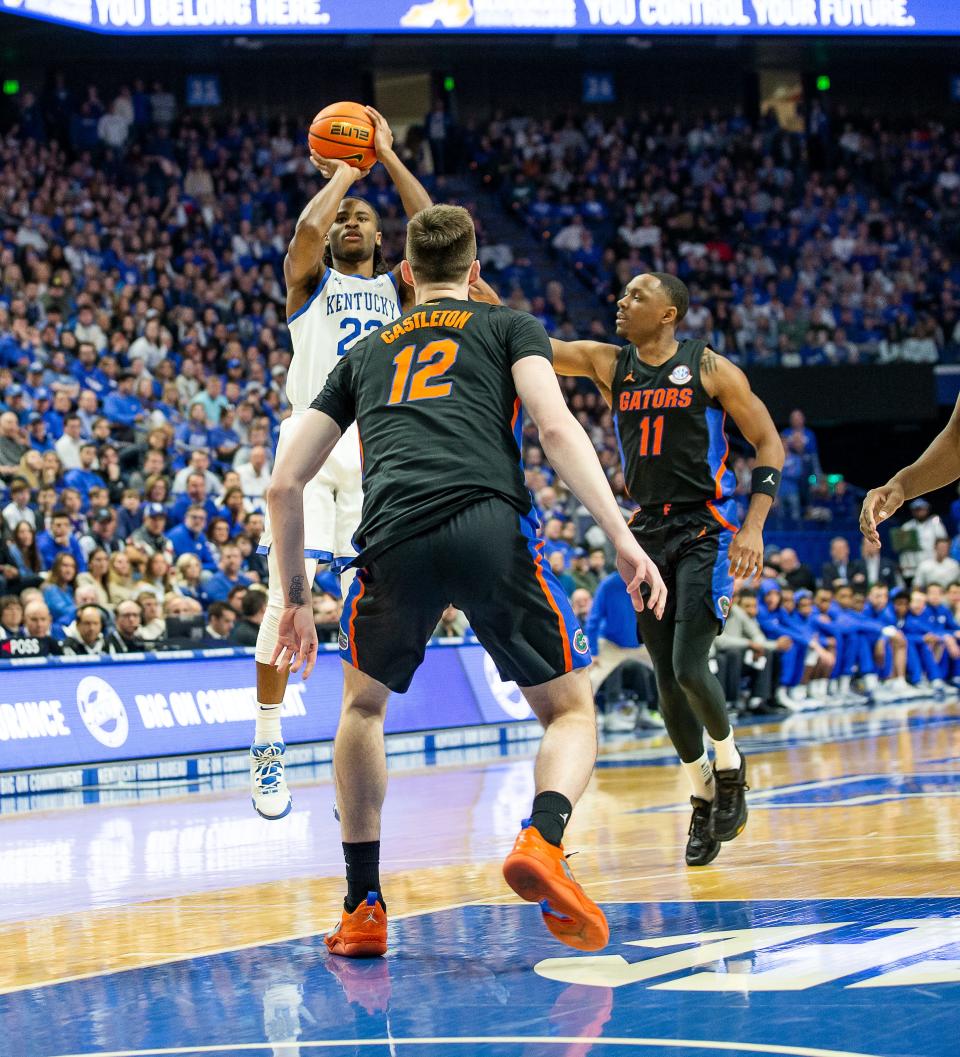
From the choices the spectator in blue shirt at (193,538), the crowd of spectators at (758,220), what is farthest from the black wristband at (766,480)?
the crowd of spectators at (758,220)

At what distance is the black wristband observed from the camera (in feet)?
21.9

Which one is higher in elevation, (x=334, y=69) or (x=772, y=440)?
(x=334, y=69)

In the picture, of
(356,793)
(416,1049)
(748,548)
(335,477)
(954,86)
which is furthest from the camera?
(954,86)

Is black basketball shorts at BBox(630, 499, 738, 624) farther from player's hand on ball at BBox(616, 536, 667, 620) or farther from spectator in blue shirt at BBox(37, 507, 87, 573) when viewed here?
spectator in blue shirt at BBox(37, 507, 87, 573)

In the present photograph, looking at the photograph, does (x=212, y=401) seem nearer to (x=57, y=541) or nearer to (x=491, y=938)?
(x=57, y=541)

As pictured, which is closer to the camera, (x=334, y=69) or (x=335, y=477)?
(x=335, y=477)

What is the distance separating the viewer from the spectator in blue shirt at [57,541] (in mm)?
13625

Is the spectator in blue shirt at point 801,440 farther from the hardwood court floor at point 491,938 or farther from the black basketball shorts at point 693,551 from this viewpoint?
the black basketball shorts at point 693,551

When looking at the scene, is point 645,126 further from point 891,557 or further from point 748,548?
point 748,548

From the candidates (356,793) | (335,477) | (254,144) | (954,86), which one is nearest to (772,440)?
(335,477)

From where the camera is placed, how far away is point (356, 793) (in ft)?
14.9

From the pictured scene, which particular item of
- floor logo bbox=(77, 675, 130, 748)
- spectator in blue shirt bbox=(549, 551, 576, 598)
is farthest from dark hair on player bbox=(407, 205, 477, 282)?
spectator in blue shirt bbox=(549, 551, 576, 598)

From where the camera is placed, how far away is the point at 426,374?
4504mm

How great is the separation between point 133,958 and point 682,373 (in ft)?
11.2
